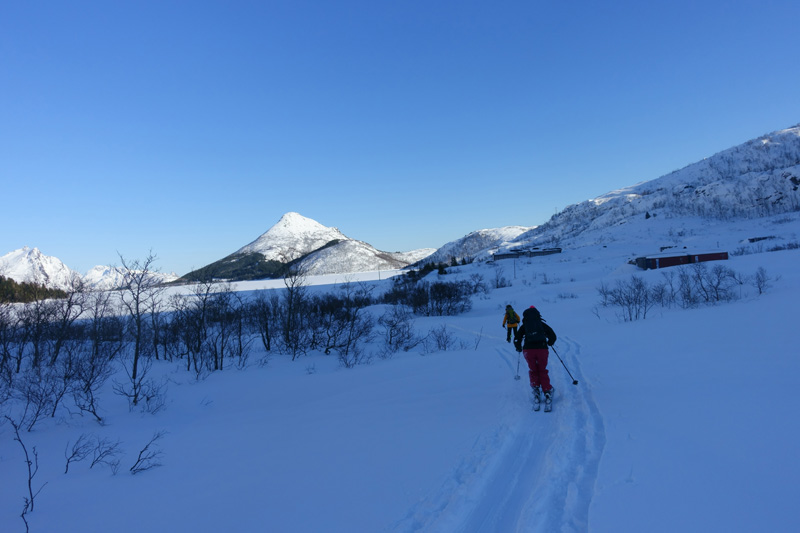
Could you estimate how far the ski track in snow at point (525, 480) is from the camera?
140 inches

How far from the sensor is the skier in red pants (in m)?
6.61

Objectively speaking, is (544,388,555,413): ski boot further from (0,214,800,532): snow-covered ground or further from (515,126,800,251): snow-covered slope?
(515,126,800,251): snow-covered slope

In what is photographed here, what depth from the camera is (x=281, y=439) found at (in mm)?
6133

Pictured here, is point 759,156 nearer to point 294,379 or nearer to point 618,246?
point 618,246

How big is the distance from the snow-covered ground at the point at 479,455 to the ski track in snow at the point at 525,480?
2cm

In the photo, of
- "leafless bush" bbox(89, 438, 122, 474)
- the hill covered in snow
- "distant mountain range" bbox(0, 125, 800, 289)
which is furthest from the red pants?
"distant mountain range" bbox(0, 125, 800, 289)

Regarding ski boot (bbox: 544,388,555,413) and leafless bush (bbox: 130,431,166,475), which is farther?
ski boot (bbox: 544,388,555,413)

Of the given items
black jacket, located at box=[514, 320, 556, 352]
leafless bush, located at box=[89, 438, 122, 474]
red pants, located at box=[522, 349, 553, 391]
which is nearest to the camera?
leafless bush, located at box=[89, 438, 122, 474]

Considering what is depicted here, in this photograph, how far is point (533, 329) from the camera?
→ 6.94 metres

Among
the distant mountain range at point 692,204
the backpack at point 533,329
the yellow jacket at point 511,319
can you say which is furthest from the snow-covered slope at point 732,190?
the backpack at point 533,329

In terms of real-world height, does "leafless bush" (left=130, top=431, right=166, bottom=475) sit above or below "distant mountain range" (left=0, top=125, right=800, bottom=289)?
below

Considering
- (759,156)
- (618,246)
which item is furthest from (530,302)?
(759,156)

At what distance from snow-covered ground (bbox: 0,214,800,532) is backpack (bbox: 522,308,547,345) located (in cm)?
124

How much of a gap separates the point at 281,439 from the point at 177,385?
10470 mm
